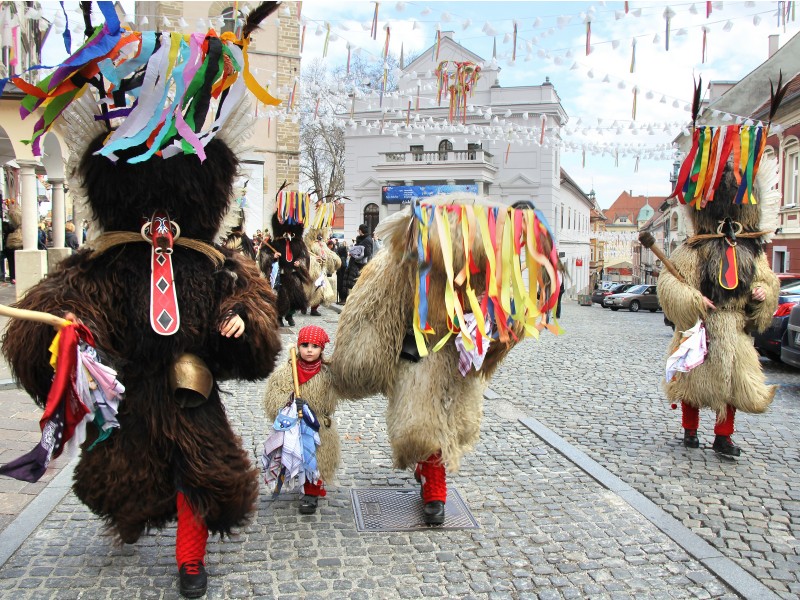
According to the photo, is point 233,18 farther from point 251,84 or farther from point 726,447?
point 726,447

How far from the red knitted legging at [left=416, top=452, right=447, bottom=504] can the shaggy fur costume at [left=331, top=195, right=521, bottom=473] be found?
86 mm

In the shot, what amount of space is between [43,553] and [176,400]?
3.73ft

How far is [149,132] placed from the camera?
2.93 meters

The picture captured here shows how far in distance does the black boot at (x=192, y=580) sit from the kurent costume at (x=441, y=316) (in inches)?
A: 46.6

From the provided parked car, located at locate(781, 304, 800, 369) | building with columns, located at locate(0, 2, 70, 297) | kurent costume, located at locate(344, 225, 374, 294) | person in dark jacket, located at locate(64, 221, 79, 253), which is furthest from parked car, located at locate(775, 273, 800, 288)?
person in dark jacket, located at locate(64, 221, 79, 253)

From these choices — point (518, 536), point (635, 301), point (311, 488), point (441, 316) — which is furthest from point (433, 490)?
point (635, 301)

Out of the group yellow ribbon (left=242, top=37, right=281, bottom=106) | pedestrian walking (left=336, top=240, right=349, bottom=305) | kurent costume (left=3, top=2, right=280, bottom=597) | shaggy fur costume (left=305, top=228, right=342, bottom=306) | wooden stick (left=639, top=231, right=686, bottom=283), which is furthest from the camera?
pedestrian walking (left=336, top=240, right=349, bottom=305)

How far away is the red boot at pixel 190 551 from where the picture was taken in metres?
3.05

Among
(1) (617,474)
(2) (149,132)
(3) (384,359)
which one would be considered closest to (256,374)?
(3) (384,359)

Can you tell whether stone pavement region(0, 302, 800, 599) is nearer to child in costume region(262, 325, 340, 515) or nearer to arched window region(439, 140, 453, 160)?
child in costume region(262, 325, 340, 515)

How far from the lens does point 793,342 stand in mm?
8523

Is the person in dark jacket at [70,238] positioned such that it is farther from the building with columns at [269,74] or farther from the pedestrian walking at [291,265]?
the pedestrian walking at [291,265]

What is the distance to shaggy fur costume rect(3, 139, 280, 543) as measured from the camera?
3.03 metres

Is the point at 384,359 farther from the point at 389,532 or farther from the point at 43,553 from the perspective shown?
the point at 43,553
